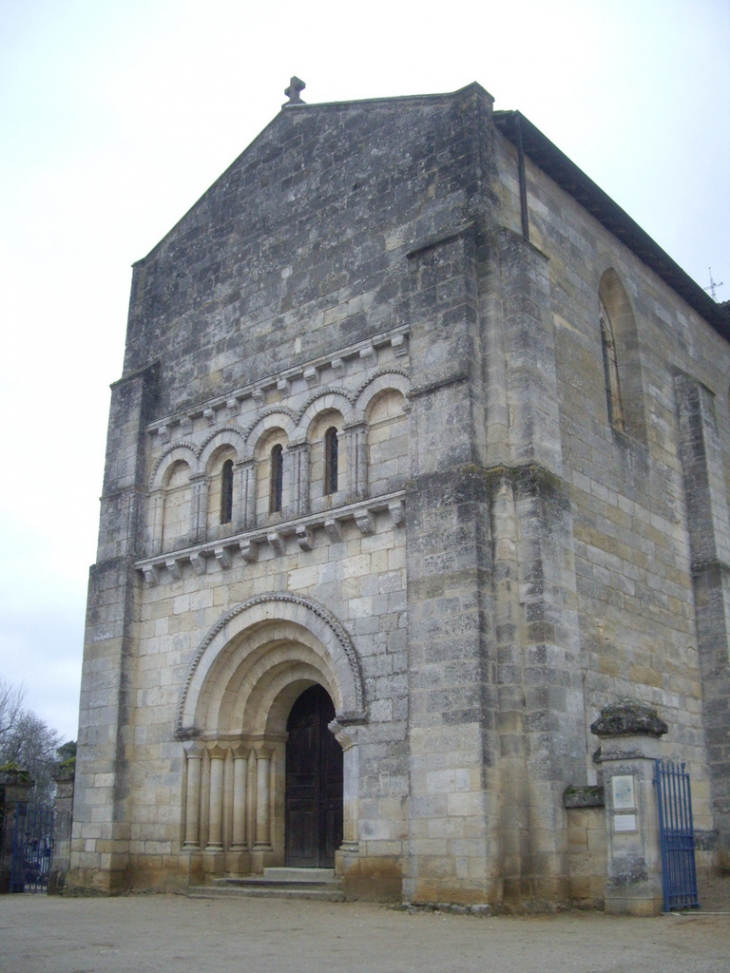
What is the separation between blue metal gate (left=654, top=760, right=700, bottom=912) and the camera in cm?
1146

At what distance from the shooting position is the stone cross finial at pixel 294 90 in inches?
723

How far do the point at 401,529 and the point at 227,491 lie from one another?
413 cm

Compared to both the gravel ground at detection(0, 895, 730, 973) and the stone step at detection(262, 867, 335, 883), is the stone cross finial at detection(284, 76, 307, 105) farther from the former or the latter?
the gravel ground at detection(0, 895, 730, 973)

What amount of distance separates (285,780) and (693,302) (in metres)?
11.8

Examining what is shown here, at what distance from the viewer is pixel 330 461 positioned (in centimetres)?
1525

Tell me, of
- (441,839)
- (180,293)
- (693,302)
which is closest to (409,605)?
(441,839)

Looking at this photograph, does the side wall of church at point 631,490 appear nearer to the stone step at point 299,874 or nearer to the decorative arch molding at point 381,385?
the decorative arch molding at point 381,385

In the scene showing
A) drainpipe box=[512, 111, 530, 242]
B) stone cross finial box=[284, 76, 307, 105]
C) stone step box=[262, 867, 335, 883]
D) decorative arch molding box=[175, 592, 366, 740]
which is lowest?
stone step box=[262, 867, 335, 883]

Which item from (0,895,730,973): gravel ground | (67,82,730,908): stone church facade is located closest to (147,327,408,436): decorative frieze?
(67,82,730,908): stone church facade

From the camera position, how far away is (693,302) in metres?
19.9

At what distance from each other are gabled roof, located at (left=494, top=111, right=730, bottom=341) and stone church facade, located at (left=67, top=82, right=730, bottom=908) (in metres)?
0.07

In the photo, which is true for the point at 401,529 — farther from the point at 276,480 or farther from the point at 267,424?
the point at 267,424

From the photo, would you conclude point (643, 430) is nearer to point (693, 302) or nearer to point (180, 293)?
point (693, 302)

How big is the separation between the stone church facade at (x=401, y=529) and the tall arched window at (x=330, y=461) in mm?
46
